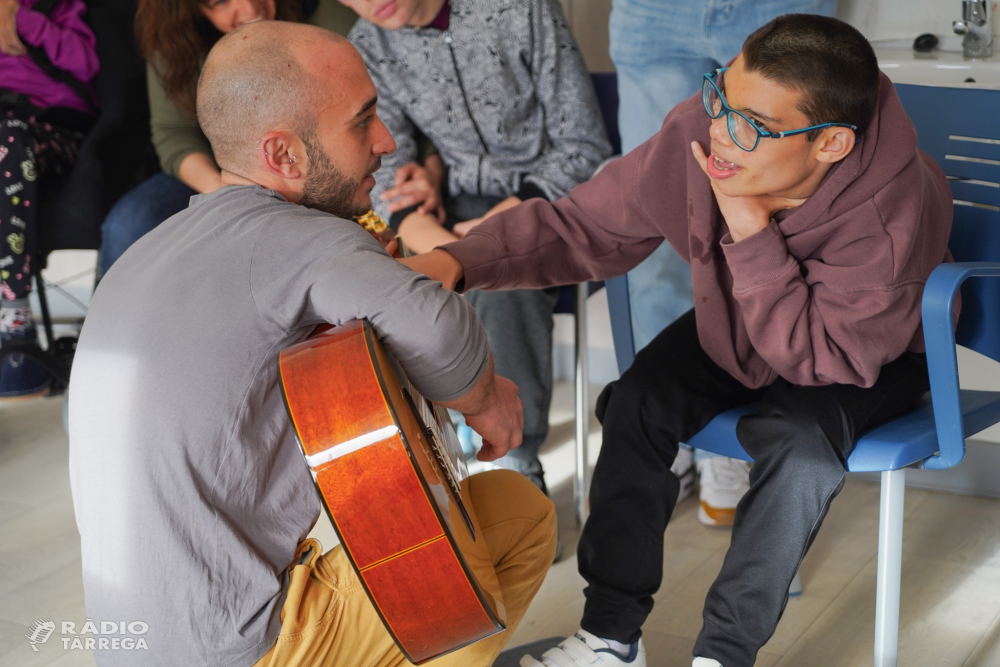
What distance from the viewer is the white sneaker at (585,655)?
1.43 m

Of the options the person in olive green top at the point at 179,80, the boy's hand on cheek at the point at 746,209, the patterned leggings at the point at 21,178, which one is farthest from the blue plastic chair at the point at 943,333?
the patterned leggings at the point at 21,178

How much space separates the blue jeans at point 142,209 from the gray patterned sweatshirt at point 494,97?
694 mm

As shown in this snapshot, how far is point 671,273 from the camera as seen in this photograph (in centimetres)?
220

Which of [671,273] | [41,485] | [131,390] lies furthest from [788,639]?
[41,485]

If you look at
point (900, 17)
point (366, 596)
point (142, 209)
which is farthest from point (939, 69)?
point (142, 209)

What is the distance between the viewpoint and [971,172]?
1.65 meters

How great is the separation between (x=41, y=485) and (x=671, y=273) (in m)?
1.68

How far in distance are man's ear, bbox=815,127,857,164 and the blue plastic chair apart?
205mm

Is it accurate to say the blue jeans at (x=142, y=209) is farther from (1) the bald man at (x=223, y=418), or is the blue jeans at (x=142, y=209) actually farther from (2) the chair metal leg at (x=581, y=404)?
(1) the bald man at (x=223, y=418)

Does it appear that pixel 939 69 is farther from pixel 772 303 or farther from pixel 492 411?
pixel 492 411

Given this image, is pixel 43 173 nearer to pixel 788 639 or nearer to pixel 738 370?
pixel 738 370

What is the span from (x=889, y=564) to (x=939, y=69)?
3.89 ft

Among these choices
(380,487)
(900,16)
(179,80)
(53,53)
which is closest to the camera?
(380,487)

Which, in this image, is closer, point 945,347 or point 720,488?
point 945,347
